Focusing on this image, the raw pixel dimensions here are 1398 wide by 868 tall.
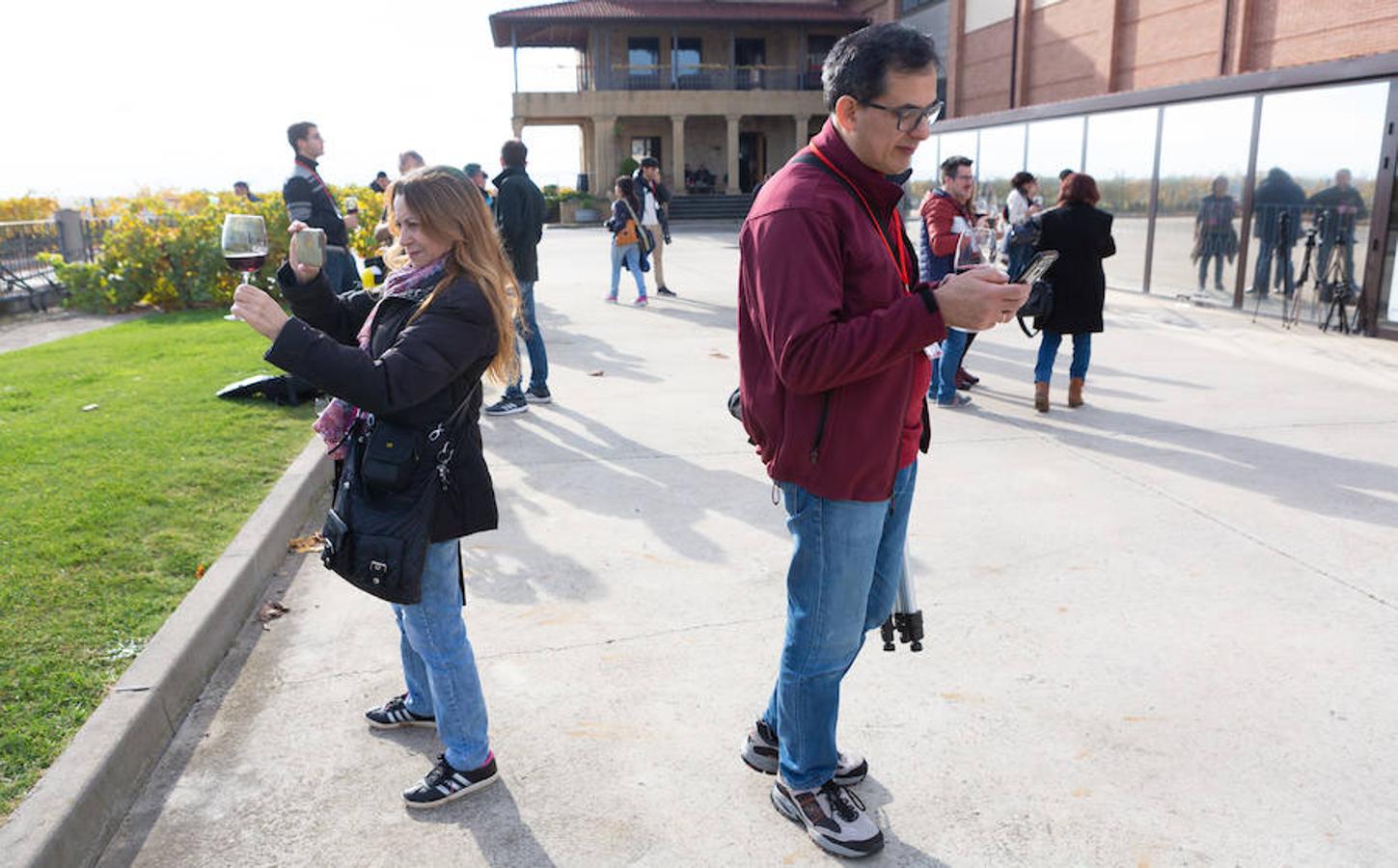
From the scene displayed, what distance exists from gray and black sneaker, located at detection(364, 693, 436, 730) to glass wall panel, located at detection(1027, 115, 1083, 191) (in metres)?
15.7

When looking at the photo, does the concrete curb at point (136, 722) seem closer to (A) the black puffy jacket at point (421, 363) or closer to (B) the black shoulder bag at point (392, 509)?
(B) the black shoulder bag at point (392, 509)

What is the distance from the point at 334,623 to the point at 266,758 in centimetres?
102

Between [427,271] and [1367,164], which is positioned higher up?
[1367,164]

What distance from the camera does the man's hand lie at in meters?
2.23

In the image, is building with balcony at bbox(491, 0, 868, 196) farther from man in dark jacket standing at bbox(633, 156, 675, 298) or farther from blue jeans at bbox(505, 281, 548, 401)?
blue jeans at bbox(505, 281, 548, 401)

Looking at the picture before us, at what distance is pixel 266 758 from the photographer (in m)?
3.28

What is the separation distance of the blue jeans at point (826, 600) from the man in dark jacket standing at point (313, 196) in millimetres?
6341

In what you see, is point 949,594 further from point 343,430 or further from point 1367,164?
point 1367,164

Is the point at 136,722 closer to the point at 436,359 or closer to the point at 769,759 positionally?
the point at 436,359

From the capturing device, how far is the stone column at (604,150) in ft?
131

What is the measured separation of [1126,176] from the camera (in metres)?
15.5

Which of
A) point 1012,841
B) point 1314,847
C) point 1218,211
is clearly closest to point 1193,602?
point 1314,847

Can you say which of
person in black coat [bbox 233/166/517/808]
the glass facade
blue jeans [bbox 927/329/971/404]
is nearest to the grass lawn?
person in black coat [bbox 233/166/517/808]

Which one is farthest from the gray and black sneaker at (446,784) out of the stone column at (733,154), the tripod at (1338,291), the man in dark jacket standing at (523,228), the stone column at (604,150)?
the stone column at (733,154)
